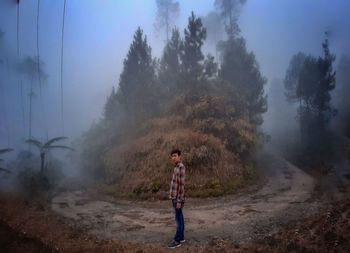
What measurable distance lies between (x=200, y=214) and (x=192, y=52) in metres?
16.0

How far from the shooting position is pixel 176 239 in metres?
8.32

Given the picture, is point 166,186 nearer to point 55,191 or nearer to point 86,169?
point 55,191

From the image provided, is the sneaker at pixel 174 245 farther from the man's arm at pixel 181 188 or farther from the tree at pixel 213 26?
the tree at pixel 213 26

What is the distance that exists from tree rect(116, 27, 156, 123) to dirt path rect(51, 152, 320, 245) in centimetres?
824

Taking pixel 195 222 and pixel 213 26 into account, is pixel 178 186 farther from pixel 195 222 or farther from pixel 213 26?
pixel 213 26

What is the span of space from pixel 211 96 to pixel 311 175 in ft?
24.6

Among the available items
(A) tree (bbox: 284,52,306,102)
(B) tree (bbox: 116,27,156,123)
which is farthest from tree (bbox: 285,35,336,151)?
(B) tree (bbox: 116,27,156,123)

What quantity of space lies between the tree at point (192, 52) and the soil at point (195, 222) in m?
11.0

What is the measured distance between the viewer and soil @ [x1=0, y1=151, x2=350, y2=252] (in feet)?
26.3

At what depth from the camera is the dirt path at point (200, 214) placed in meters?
9.43

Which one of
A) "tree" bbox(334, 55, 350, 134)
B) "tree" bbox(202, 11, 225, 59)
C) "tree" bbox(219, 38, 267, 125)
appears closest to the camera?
"tree" bbox(219, 38, 267, 125)

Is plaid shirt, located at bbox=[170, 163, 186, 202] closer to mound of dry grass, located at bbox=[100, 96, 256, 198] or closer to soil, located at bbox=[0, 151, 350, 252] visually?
soil, located at bbox=[0, 151, 350, 252]

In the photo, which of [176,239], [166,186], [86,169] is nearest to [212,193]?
[166,186]

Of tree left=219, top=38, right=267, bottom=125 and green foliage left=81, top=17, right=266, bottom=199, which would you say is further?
tree left=219, top=38, right=267, bottom=125
